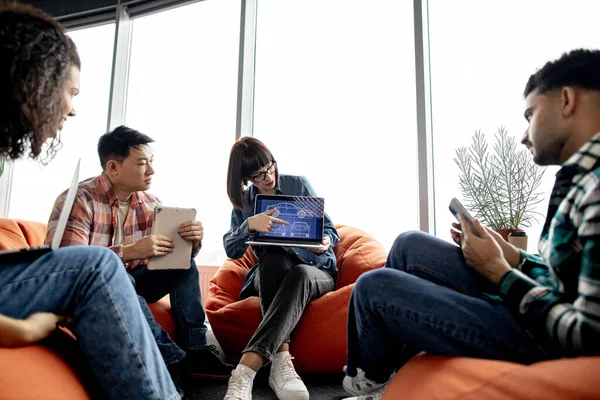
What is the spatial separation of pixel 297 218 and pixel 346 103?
5.05 ft

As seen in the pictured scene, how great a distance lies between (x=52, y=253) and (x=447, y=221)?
7.80 feet

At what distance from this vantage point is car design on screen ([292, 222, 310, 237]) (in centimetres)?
192

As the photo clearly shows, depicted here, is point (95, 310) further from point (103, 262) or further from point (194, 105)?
point (194, 105)

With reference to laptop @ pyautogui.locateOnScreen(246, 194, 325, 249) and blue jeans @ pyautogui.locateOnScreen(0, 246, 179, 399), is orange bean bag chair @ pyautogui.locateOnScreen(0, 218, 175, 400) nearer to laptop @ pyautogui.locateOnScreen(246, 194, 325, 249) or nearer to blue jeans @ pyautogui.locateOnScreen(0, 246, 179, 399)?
blue jeans @ pyautogui.locateOnScreen(0, 246, 179, 399)

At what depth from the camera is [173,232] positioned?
1783mm

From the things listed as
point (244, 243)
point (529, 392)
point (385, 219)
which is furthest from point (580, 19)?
point (529, 392)

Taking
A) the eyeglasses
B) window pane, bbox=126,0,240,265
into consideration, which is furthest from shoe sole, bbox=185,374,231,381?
window pane, bbox=126,0,240,265

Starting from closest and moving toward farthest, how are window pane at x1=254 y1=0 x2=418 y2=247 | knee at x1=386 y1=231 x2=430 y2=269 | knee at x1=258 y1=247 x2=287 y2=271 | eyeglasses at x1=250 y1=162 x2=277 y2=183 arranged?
knee at x1=386 y1=231 x2=430 y2=269 → knee at x1=258 y1=247 x2=287 y2=271 → eyeglasses at x1=250 y1=162 x2=277 y2=183 → window pane at x1=254 y1=0 x2=418 y2=247

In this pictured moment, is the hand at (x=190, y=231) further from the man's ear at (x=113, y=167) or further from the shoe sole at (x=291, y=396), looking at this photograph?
the shoe sole at (x=291, y=396)

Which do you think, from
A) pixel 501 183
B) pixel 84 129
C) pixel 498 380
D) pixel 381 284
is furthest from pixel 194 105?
pixel 498 380

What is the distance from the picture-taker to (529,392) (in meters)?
0.79

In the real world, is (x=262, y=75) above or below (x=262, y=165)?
above

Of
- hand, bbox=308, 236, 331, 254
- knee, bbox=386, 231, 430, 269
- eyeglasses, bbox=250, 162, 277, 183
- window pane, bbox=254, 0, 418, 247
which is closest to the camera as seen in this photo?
knee, bbox=386, 231, 430, 269

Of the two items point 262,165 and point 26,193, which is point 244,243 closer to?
point 262,165
